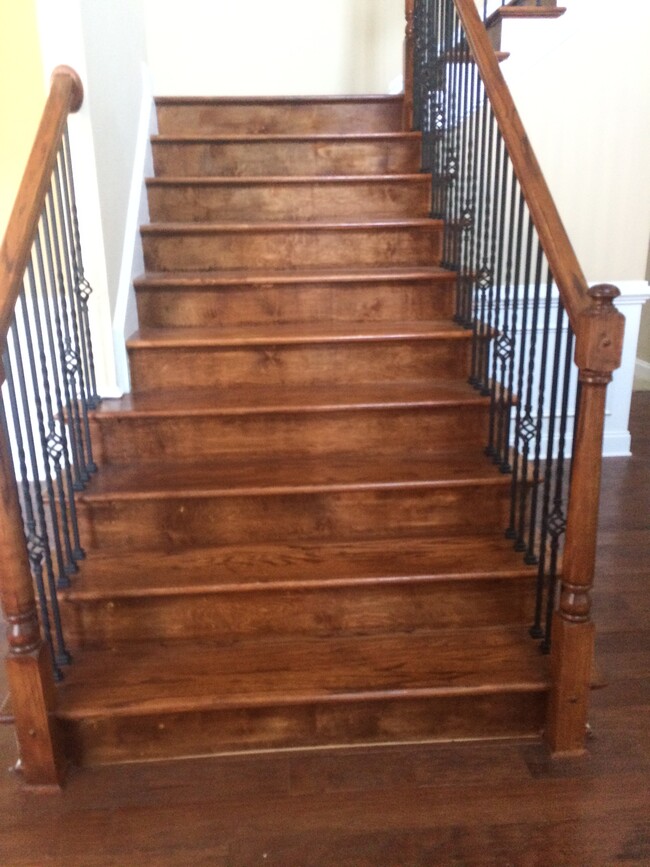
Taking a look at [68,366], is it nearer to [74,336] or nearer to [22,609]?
[74,336]

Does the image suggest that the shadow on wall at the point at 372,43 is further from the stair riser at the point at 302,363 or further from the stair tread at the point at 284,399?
the stair tread at the point at 284,399

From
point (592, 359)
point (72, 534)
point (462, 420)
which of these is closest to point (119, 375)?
point (72, 534)

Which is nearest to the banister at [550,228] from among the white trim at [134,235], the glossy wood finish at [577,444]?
the glossy wood finish at [577,444]

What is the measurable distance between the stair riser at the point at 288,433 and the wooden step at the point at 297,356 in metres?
0.24

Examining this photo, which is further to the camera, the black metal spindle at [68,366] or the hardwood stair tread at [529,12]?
the hardwood stair tread at [529,12]

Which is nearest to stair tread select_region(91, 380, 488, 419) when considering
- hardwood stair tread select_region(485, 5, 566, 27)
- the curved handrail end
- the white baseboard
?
the curved handrail end

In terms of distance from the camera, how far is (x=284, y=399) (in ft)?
7.62

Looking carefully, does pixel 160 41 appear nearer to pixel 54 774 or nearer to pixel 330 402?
pixel 330 402

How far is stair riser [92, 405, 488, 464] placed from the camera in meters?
2.25

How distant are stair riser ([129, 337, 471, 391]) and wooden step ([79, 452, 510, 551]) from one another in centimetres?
41

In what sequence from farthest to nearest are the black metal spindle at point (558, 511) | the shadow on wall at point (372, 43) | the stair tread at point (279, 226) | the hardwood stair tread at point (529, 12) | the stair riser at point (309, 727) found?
the shadow on wall at point (372, 43)
the hardwood stair tread at point (529, 12)
the stair tread at point (279, 226)
the stair riser at point (309, 727)
the black metal spindle at point (558, 511)

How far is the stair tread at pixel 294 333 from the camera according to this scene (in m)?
2.41

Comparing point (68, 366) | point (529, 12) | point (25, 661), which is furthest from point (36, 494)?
point (529, 12)

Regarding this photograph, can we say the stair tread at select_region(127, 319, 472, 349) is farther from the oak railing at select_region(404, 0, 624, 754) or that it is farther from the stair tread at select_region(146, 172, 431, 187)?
the stair tread at select_region(146, 172, 431, 187)
